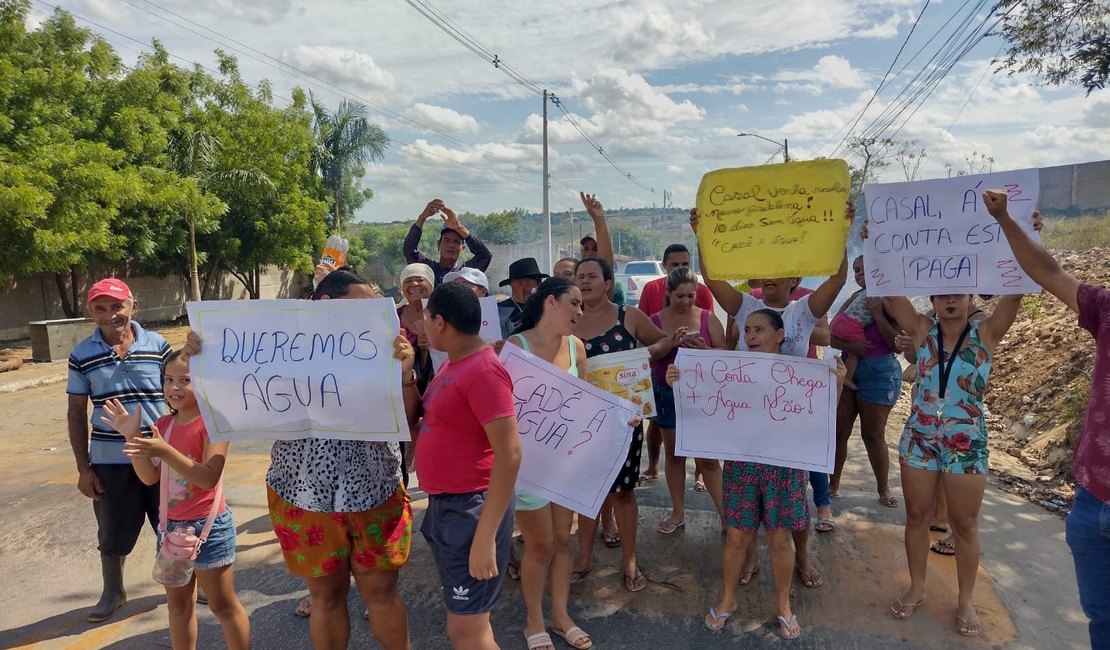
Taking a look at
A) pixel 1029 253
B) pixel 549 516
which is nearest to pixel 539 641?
pixel 549 516

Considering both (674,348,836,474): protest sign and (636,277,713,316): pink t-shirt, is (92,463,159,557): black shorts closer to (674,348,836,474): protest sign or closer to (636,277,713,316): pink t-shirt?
(674,348,836,474): protest sign

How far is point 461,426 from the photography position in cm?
235

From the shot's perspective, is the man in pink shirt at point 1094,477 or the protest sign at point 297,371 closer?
the man in pink shirt at point 1094,477

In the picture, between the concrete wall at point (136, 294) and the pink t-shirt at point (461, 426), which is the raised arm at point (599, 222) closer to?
the pink t-shirt at point (461, 426)

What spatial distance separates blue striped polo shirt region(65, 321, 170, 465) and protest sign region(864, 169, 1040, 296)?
3626mm

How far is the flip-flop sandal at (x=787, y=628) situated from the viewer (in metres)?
3.14

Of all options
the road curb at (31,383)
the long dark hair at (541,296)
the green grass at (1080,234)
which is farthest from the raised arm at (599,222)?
the green grass at (1080,234)

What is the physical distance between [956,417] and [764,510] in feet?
3.28

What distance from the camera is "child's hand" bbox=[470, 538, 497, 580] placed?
7.57 feet

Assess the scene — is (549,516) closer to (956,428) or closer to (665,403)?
(665,403)

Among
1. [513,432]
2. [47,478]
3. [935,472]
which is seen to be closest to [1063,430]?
[935,472]

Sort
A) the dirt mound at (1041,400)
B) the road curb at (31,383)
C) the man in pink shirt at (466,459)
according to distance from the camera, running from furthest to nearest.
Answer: the road curb at (31,383), the dirt mound at (1041,400), the man in pink shirt at (466,459)

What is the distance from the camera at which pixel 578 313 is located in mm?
2986

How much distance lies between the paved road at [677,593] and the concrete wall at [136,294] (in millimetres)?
13708
